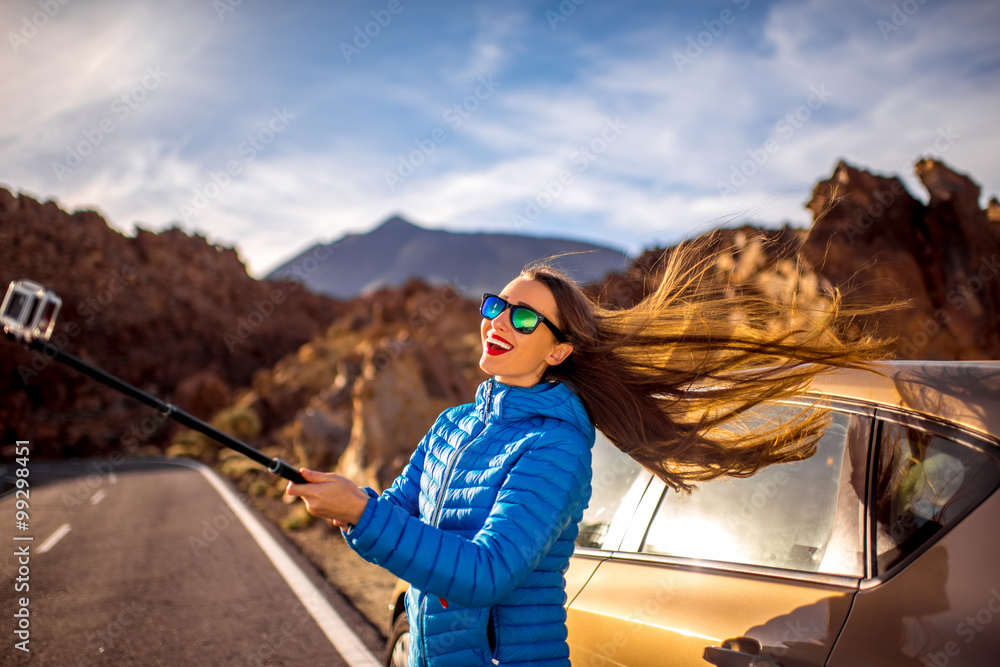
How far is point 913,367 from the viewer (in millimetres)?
1819

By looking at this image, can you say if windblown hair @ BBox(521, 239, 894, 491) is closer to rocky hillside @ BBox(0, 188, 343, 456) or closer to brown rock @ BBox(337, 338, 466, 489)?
brown rock @ BBox(337, 338, 466, 489)

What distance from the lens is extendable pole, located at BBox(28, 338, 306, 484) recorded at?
1616mm

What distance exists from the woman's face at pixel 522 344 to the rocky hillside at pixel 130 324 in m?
27.8

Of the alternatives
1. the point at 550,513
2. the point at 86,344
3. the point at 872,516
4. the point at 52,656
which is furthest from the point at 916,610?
the point at 86,344

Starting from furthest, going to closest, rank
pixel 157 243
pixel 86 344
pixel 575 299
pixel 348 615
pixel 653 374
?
pixel 157 243
pixel 86 344
pixel 348 615
pixel 653 374
pixel 575 299

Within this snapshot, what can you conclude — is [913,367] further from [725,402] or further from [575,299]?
[575,299]

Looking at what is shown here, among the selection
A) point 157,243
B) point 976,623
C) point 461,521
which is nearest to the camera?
point 976,623

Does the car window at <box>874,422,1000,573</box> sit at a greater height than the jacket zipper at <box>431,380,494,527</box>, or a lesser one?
greater

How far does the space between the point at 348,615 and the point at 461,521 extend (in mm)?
3697

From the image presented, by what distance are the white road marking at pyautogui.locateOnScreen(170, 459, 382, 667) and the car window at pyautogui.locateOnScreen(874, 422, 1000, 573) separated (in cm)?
325

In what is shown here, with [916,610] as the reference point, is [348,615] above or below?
below

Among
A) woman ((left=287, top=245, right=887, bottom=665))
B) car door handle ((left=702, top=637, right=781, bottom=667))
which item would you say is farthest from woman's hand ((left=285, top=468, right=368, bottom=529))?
car door handle ((left=702, top=637, right=781, bottom=667))

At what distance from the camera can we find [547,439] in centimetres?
171

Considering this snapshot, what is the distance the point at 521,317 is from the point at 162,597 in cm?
496
